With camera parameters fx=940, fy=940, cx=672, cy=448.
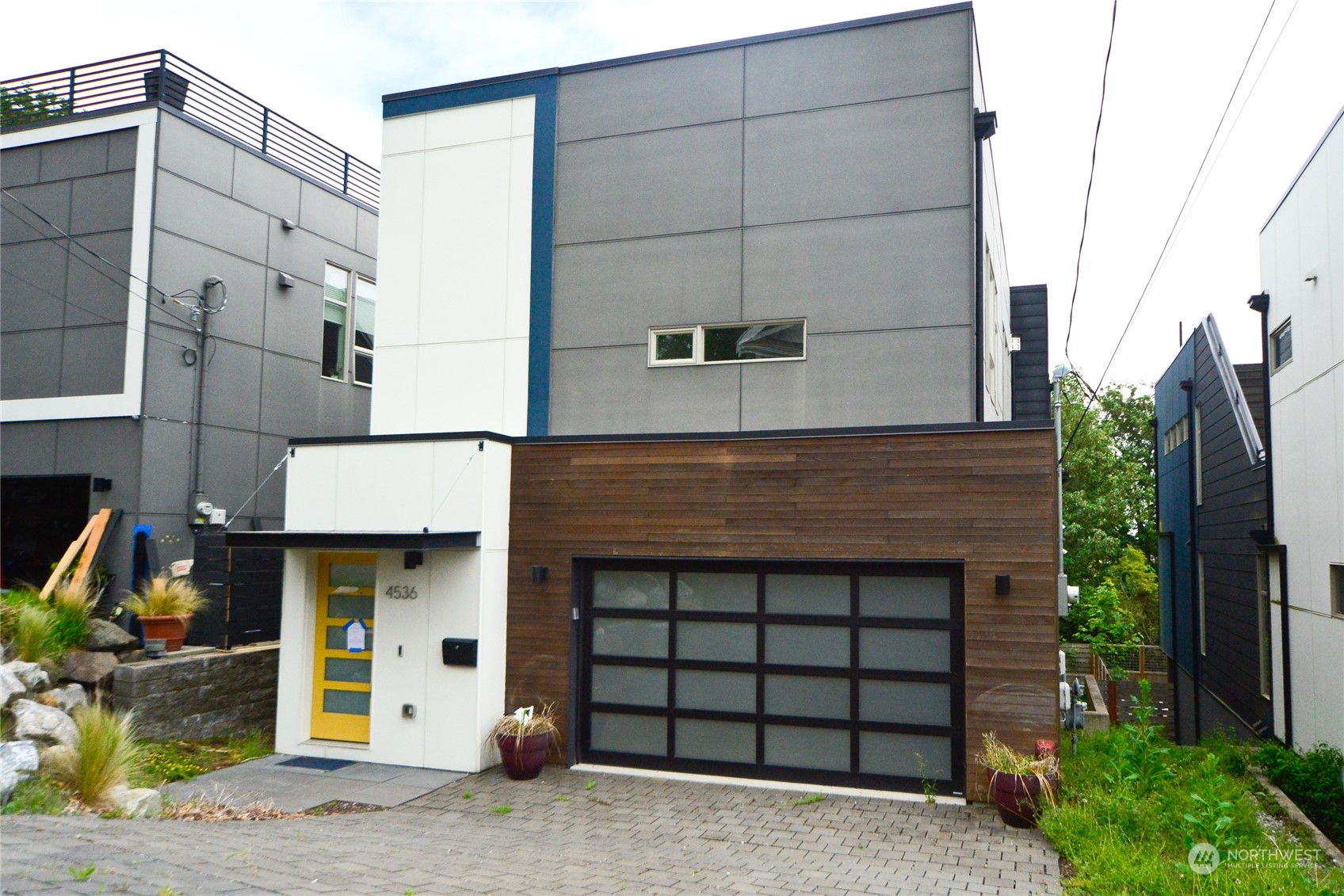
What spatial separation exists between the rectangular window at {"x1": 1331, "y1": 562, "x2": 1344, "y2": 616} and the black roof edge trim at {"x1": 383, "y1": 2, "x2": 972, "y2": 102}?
7.54 metres

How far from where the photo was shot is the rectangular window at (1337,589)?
10.7 metres

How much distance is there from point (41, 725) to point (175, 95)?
8.97 metres

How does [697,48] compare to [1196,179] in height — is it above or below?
above

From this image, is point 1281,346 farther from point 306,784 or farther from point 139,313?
point 139,313

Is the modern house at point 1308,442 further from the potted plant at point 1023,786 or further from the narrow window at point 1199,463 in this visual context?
the potted plant at point 1023,786

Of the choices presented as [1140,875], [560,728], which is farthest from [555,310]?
[1140,875]

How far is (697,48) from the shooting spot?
10.6 meters

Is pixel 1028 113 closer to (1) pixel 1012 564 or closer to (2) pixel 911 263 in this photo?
(2) pixel 911 263

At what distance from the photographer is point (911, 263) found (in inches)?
385

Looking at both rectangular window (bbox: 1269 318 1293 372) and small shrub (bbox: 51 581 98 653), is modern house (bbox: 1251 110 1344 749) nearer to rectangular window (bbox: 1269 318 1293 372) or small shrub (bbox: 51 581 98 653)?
rectangular window (bbox: 1269 318 1293 372)

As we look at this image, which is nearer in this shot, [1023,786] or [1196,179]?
[1023,786]

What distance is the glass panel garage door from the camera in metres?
8.84

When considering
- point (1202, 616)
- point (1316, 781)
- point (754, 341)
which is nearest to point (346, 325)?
point (754, 341)

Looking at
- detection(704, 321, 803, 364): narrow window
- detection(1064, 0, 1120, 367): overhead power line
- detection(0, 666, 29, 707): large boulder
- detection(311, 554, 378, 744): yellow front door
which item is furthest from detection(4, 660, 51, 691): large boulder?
detection(1064, 0, 1120, 367): overhead power line
